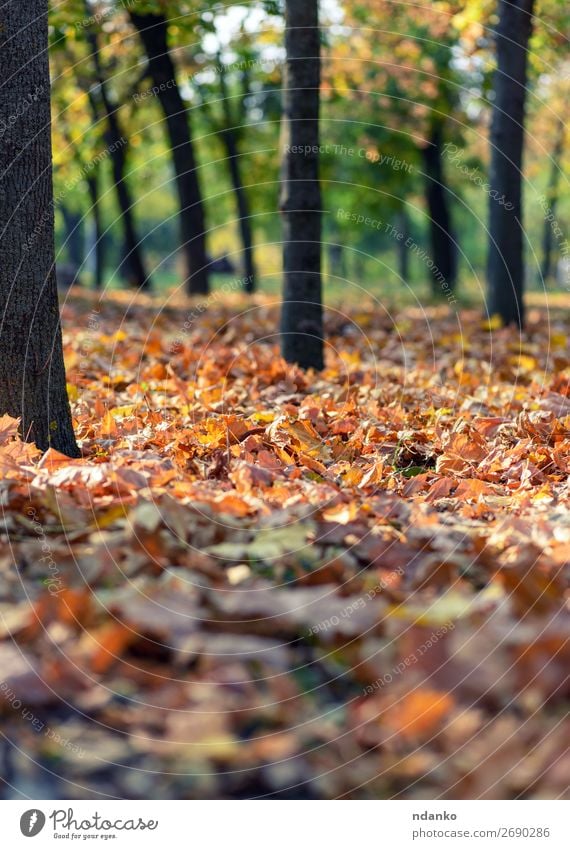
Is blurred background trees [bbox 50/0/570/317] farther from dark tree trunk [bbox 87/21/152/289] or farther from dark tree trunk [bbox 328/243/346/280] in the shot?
dark tree trunk [bbox 328/243/346/280]

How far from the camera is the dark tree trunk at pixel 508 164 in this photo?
30.5 ft

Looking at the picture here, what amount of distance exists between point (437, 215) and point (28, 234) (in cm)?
1649

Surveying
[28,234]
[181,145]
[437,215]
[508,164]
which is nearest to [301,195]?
[28,234]

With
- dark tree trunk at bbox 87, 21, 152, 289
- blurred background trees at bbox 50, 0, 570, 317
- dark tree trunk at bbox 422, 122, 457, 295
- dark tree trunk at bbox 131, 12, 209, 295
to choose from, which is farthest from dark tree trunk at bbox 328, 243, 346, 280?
dark tree trunk at bbox 131, 12, 209, 295

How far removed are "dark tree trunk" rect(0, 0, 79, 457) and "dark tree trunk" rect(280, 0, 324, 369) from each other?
2691 mm

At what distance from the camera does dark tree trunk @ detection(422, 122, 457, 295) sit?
18594 millimetres

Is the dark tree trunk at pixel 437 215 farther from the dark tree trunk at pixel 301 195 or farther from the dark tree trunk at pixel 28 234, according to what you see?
the dark tree trunk at pixel 28 234

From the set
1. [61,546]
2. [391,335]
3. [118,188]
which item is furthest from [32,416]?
[118,188]

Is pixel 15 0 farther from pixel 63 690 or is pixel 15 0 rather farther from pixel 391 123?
pixel 391 123

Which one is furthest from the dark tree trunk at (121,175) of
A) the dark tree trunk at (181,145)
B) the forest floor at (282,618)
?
the forest floor at (282,618)

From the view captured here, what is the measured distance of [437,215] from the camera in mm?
19484

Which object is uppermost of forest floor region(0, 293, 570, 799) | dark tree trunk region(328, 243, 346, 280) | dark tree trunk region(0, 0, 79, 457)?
dark tree trunk region(0, 0, 79, 457)

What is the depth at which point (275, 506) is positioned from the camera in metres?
3.27

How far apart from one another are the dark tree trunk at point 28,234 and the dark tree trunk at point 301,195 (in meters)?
2.69
